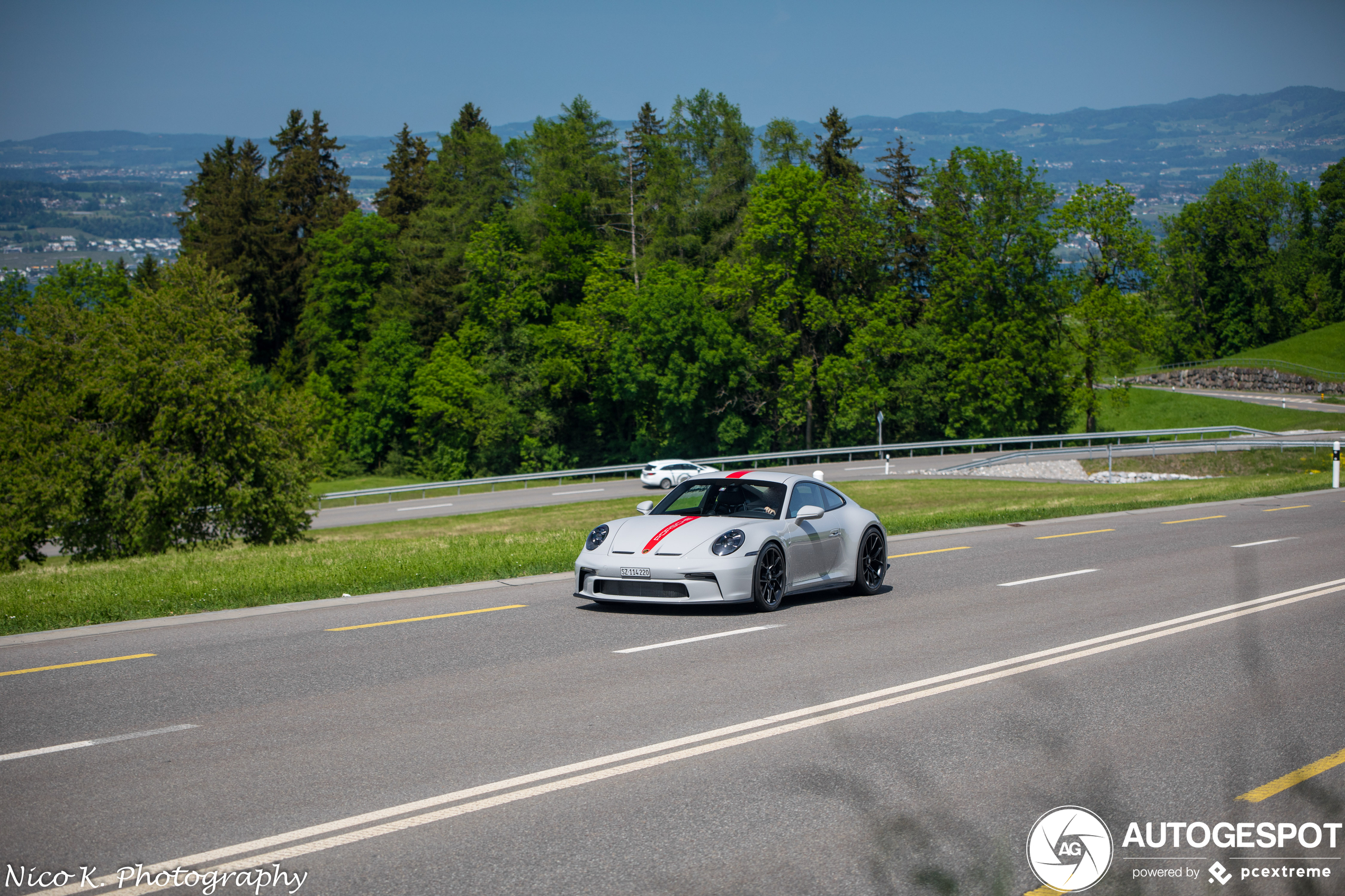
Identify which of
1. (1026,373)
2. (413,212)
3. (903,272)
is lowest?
(1026,373)

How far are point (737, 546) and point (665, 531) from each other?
0.82 m

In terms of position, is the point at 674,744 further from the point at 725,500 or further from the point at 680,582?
the point at 725,500

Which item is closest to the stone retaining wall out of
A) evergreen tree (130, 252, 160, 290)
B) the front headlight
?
evergreen tree (130, 252, 160, 290)

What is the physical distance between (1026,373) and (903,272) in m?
12.0

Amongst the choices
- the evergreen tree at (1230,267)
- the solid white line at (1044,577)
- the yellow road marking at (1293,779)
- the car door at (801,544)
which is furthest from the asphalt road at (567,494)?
the evergreen tree at (1230,267)

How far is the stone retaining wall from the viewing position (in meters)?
76.4

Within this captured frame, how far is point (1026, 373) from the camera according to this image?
6378cm

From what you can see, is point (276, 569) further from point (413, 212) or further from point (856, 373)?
point (413, 212)

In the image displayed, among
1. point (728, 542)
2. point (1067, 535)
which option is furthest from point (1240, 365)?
point (728, 542)

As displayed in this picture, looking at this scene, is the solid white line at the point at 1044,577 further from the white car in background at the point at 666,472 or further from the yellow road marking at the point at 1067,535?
the white car in background at the point at 666,472

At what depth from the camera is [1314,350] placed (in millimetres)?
84062

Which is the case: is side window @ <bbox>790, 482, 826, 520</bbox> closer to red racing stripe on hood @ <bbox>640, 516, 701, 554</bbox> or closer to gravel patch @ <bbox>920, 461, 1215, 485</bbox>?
red racing stripe on hood @ <bbox>640, 516, 701, 554</bbox>

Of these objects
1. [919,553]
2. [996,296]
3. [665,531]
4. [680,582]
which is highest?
[996,296]

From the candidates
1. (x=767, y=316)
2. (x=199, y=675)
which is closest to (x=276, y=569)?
(x=199, y=675)
